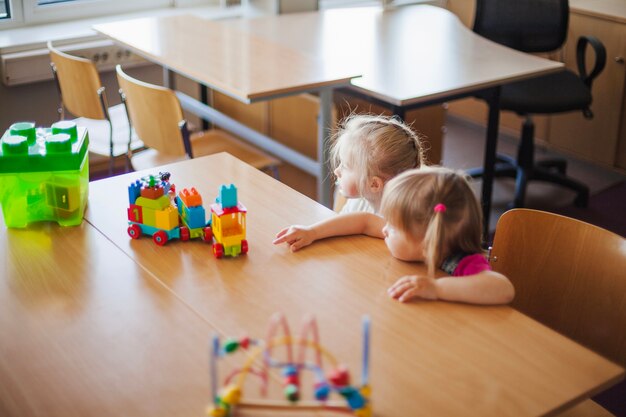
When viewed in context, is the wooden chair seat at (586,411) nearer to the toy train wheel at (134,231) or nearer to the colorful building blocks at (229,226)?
the colorful building blocks at (229,226)

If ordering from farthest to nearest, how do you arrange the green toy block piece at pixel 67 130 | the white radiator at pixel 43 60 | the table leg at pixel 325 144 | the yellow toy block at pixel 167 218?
1. the white radiator at pixel 43 60
2. the table leg at pixel 325 144
3. the green toy block piece at pixel 67 130
4. the yellow toy block at pixel 167 218

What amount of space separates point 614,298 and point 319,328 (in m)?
0.64

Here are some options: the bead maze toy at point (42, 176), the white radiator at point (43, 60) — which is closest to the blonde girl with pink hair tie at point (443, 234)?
the bead maze toy at point (42, 176)

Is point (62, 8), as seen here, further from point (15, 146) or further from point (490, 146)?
point (15, 146)

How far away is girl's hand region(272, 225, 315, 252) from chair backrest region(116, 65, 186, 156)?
1105mm

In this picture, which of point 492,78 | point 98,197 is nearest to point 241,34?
point 492,78

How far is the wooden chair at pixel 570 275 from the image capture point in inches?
66.2

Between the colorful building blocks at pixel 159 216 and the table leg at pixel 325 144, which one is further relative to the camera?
the table leg at pixel 325 144

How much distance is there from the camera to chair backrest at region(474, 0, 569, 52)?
3818 millimetres

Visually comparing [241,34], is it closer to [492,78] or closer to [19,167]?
[492,78]

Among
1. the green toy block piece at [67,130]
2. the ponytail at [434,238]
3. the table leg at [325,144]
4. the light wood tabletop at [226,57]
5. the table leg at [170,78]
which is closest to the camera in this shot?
the ponytail at [434,238]

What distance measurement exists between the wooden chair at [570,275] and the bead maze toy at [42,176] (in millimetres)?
980

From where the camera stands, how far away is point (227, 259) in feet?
5.72

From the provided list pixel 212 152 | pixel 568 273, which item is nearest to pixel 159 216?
pixel 568 273
